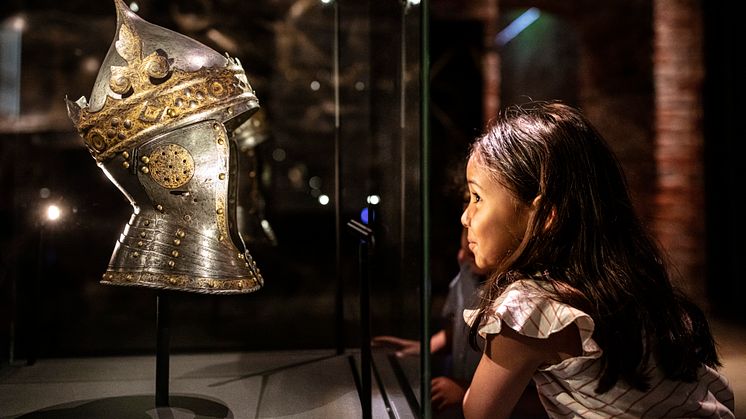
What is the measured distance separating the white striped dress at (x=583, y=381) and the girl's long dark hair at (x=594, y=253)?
0.02 metres

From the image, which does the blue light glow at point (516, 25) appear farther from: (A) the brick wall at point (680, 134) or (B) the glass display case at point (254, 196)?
(B) the glass display case at point (254, 196)

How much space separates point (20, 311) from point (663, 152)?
2482mm

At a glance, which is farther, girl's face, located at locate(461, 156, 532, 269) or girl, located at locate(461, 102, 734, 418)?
girl's face, located at locate(461, 156, 532, 269)

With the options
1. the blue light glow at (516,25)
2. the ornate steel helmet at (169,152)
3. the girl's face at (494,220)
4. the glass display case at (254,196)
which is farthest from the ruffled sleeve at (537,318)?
the blue light glow at (516,25)

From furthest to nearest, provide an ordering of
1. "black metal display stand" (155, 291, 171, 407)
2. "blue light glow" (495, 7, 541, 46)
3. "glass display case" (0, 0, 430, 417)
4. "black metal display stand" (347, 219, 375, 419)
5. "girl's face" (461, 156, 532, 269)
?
1. "blue light glow" (495, 7, 541, 46)
2. "glass display case" (0, 0, 430, 417)
3. "black metal display stand" (155, 291, 171, 407)
4. "black metal display stand" (347, 219, 375, 419)
5. "girl's face" (461, 156, 532, 269)

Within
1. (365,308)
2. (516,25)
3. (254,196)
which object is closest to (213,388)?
(365,308)

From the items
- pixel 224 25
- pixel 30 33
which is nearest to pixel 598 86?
pixel 224 25

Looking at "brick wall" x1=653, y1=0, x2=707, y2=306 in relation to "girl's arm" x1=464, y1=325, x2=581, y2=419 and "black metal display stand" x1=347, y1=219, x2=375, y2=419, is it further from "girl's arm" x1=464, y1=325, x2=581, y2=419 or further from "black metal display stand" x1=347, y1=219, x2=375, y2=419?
"girl's arm" x1=464, y1=325, x2=581, y2=419

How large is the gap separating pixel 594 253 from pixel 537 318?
0.59 feet

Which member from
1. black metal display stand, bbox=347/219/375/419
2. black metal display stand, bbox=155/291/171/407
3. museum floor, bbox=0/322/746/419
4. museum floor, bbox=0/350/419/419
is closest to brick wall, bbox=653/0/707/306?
museum floor, bbox=0/322/746/419

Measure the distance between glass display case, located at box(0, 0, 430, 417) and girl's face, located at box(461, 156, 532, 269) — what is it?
13.7 inches

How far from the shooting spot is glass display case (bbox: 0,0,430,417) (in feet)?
6.09

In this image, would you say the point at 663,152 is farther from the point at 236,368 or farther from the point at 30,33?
the point at 30,33

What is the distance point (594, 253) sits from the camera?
1.15m
